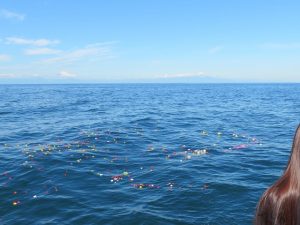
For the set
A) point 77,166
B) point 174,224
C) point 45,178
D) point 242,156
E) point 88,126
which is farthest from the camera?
point 88,126

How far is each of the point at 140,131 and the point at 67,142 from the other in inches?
268

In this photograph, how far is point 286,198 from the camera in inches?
116

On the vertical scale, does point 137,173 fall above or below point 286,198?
below

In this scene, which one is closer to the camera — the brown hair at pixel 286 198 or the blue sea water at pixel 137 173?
the brown hair at pixel 286 198

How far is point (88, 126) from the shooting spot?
98.7ft

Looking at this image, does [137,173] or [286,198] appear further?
[137,173]

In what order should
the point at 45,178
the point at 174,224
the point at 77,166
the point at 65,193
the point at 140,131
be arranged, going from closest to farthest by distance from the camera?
the point at 174,224
the point at 65,193
the point at 45,178
the point at 77,166
the point at 140,131

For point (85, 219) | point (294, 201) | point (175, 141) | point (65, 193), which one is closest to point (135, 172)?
point (65, 193)

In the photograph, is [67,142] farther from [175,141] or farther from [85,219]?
[85,219]

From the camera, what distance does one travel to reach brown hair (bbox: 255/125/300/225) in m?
2.91

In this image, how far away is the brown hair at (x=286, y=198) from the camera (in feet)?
9.55

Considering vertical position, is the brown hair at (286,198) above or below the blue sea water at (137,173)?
above

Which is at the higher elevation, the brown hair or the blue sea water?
the brown hair

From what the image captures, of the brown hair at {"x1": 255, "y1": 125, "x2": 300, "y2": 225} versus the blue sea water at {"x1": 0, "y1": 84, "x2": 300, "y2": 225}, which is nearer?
the brown hair at {"x1": 255, "y1": 125, "x2": 300, "y2": 225}
